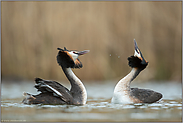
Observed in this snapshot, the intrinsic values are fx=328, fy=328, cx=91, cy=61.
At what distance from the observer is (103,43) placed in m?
15.5

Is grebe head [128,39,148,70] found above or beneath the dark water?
above

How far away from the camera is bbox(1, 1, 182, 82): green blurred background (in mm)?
14898

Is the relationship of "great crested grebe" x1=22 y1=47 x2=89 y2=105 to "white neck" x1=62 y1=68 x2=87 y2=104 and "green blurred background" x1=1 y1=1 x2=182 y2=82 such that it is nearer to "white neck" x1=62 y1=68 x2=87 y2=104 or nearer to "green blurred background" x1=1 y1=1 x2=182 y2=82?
"white neck" x1=62 y1=68 x2=87 y2=104

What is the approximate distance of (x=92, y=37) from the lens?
1538cm

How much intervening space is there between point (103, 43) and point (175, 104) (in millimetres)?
7504

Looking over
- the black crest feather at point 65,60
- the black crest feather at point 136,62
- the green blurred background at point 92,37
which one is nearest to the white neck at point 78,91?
the black crest feather at point 65,60

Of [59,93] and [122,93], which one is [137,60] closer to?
[122,93]

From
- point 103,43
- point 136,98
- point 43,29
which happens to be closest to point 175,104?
point 136,98

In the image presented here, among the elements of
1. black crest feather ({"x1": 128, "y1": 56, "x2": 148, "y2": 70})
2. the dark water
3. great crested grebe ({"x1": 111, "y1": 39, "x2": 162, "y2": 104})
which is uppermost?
black crest feather ({"x1": 128, "y1": 56, "x2": 148, "y2": 70})

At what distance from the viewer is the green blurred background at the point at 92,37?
1490 centimetres

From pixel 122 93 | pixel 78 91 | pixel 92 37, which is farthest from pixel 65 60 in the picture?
pixel 92 37

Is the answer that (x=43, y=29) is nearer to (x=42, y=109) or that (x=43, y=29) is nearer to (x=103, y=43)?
(x=103, y=43)

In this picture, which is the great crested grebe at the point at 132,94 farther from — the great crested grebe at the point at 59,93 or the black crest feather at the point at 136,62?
the great crested grebe at the point at 59,93

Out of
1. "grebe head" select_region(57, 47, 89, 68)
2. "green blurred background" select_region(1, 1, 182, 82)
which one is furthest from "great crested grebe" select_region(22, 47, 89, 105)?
"green blurred background" select_region(1, 1, 182, 82)
